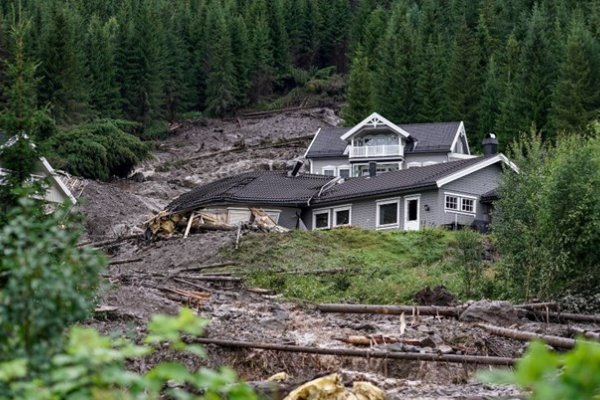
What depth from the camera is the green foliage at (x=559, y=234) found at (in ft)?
78.9

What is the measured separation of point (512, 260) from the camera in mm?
25203

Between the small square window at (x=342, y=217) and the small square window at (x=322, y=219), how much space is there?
46 cm

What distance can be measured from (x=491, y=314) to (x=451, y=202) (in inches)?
750

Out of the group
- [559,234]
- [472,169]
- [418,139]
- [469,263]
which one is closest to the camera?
[559,234]

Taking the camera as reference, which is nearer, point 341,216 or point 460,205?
point 460,205

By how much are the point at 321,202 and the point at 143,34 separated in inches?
1562

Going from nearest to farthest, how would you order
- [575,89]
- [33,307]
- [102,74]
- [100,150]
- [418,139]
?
[33,307], [100,150], [418,139], [575,89], [102,74]

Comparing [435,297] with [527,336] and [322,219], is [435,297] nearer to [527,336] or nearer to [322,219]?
[527,336]

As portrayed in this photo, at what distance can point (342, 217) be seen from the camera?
134 ft

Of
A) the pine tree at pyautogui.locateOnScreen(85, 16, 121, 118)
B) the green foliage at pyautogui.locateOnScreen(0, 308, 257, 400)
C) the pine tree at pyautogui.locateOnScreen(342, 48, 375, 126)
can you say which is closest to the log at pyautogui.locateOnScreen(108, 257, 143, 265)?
the green foliage at pyautogui.locateOnScreen(0, 308, 257, 400)

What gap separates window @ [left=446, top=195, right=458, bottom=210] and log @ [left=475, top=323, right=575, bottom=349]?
64.1 feet

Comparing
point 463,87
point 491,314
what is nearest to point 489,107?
point 463,87

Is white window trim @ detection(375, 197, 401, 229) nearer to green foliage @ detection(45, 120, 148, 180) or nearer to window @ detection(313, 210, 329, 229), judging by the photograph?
window @ detection(313, 210, 329, 229)

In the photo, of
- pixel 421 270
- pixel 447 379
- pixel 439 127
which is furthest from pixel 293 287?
pixel 439 127
